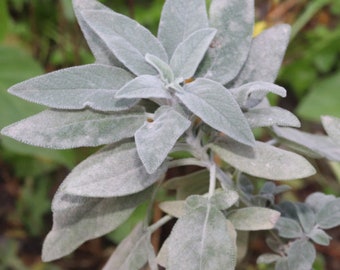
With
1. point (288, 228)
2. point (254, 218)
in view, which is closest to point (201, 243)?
point (254, 218)

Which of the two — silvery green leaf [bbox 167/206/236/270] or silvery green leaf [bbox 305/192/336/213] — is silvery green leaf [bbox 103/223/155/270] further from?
silvery green leaf [bbox 305/192/336/213]

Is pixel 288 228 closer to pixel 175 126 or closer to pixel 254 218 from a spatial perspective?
pixel 254 218

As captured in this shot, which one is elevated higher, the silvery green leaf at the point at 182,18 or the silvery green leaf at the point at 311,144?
the silvery green leaf at the point at 182,18

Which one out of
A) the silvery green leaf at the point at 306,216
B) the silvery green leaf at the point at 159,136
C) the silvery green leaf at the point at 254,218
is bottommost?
the silvery green leaf at the point at 306,216

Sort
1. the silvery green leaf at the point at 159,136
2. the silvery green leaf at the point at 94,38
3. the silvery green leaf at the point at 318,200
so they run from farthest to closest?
1. the silvery green leaf at the point at 318,200
2. the silvery green leaf at the point at 94,38
3. the silvery green leaf at the point at 159,136

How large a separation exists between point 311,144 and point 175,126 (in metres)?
0.27

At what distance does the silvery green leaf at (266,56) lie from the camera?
29.4 inches

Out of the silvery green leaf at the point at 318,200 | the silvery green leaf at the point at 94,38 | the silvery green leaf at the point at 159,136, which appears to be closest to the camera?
the silvery green leaf at the point at 159,136

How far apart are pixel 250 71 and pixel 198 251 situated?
10.1 inches

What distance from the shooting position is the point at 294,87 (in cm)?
191

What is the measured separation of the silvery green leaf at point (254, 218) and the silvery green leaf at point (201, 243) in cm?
4

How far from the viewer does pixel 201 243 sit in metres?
0.64

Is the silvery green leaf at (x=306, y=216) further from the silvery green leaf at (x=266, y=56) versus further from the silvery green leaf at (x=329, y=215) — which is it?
the silvery green leaf at (x=266, y=56)

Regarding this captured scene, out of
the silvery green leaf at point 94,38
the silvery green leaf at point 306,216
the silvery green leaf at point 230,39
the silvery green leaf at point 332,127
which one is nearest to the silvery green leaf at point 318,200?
the silvery green leaf at point 306,216
